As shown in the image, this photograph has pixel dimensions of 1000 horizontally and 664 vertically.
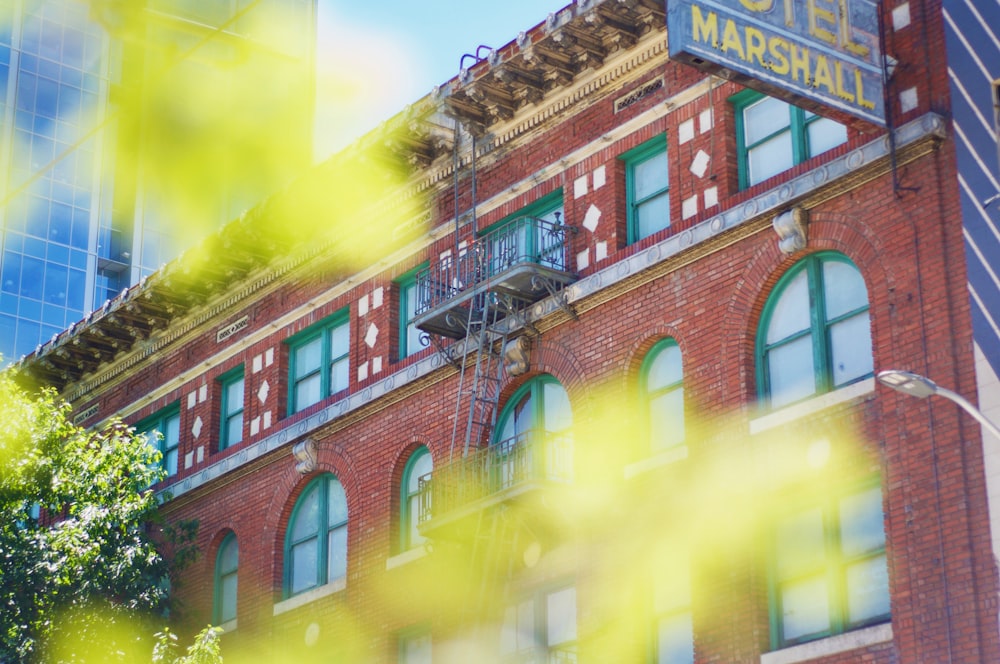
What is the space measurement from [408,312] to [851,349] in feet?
38.5

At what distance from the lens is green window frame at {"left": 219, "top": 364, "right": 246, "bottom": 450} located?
41.8m

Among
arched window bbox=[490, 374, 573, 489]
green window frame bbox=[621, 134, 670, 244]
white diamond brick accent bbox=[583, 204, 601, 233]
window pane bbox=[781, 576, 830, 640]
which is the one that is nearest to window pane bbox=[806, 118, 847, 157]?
green window frame bbox=[621, 134, 670, 244]

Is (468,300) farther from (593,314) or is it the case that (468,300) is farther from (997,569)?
(997,569)

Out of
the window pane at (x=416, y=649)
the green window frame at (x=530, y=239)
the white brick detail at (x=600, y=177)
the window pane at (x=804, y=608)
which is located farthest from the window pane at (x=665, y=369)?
the window pane at (x=416, y=649)

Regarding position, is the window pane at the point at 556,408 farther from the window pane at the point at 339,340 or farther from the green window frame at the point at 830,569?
the window pane at the point at 339,340

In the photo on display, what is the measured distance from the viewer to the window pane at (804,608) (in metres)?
27.2

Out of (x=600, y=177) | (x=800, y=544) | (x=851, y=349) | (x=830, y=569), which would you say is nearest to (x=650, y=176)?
(x=600, y=177)

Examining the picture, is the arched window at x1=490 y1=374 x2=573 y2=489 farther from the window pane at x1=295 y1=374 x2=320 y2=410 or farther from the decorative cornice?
the window pane at x1=295 y1=374 x2=320 y2=410

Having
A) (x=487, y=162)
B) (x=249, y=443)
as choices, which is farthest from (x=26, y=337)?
(x=487, y=162)

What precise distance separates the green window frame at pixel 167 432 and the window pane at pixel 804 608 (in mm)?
19130

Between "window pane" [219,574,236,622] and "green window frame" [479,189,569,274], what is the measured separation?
10.0 metres

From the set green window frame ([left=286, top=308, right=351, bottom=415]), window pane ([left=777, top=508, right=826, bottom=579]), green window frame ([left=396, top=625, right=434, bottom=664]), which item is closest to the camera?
window pane ([left=777, top=508, right=826, bottom=579])

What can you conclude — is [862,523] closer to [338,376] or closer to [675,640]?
[675,640]

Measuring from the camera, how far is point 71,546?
35.8 meters
